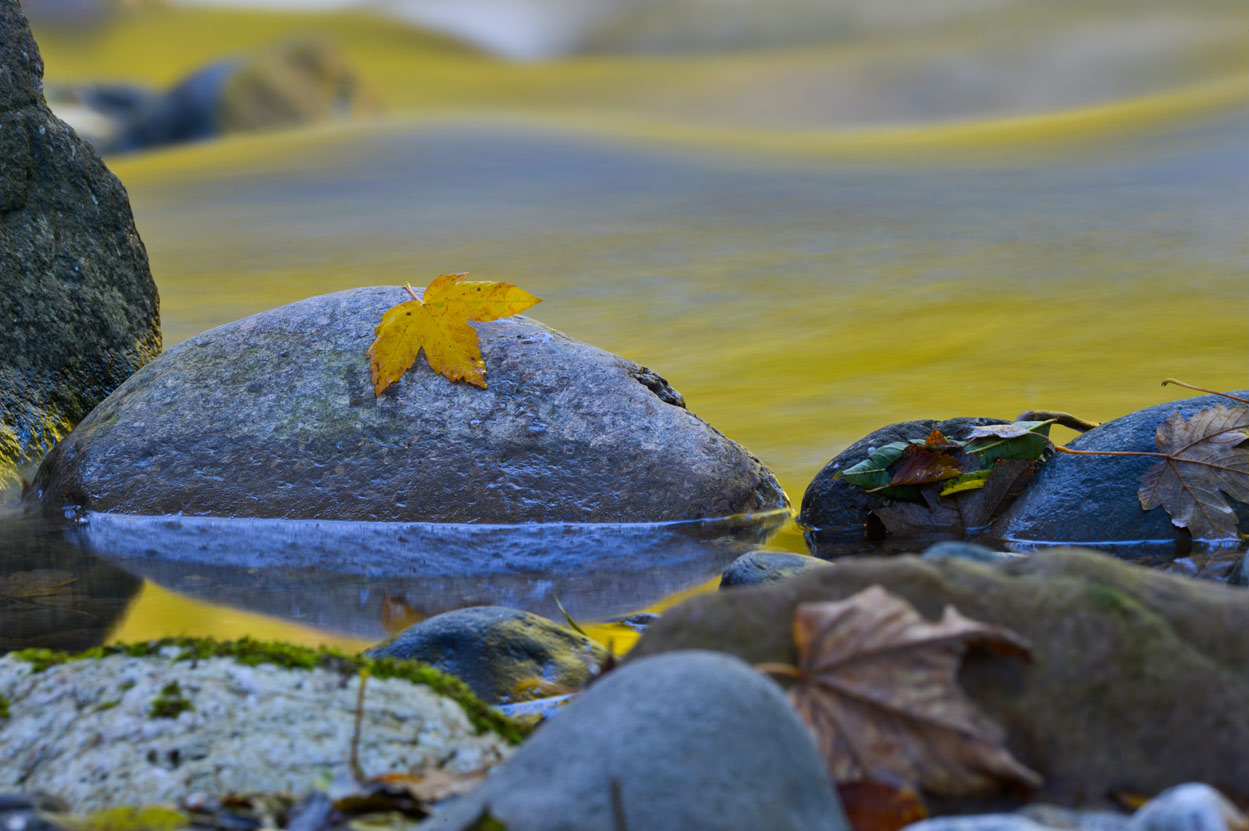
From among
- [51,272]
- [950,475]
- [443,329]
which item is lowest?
[950,475]

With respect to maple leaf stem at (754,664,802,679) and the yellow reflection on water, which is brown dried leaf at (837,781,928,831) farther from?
the yellow reflection on water

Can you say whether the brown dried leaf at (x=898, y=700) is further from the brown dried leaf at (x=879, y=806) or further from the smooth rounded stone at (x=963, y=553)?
the smooth rounded stone at (x=963, y=553)

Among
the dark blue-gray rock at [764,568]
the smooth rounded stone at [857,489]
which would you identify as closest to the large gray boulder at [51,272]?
the dark blue-gray rock at [764,568]

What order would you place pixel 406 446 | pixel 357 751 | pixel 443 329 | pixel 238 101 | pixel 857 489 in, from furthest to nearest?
pixel 238 101, pixel 443 329, pixel 406 446, pixel 857 489, pixel 357 751

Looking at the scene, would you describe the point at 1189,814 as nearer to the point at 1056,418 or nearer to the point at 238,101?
the point at 1056,418

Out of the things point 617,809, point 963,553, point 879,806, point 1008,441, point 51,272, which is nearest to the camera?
point 617,809

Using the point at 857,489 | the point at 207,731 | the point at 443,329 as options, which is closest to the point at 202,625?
the point at 207,731

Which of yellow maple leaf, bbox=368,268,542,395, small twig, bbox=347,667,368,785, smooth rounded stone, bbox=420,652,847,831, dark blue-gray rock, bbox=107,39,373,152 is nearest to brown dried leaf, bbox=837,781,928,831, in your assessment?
smooth rounded stone, bbox=420,652,847,831
